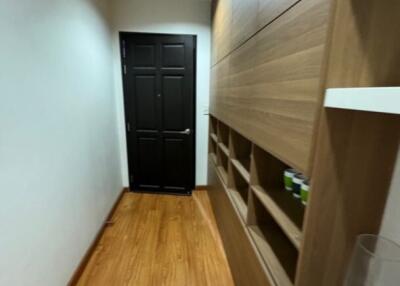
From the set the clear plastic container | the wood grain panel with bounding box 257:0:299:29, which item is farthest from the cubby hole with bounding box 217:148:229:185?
the clear plastic container

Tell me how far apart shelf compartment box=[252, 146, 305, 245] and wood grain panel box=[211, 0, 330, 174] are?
21cm

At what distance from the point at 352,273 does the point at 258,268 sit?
1.92 feet

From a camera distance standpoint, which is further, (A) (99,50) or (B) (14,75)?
(A) (99,50)

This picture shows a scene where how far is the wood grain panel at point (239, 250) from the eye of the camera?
4.09 ft

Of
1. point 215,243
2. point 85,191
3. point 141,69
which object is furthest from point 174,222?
point 141,69

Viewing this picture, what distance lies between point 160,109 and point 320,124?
2.54 meters

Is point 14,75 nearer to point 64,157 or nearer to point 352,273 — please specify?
point 64,157

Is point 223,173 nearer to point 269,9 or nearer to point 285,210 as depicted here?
point 285,210

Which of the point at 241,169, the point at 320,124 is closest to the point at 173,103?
the point at 241,169

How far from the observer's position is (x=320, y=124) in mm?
682

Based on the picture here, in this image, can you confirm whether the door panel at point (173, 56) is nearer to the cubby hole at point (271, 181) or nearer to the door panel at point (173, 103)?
the door panel at point (173, 103)

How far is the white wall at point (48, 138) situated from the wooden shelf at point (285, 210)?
1299 millimetres

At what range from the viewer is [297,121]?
0.80 m

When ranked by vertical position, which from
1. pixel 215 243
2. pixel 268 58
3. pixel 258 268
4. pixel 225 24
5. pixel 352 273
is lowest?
pixel 215 243
